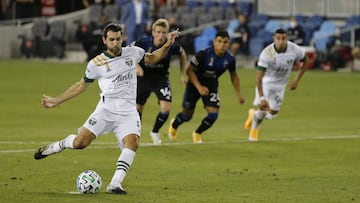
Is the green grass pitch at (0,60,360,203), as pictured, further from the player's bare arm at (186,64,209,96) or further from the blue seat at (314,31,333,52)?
the blue seat at (314,31,333,52)

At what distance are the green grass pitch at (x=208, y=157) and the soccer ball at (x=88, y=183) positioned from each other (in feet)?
0.36

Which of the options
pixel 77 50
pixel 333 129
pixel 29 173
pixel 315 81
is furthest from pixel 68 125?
pixel 77 50

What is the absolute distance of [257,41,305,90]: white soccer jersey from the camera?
22281 millimetres

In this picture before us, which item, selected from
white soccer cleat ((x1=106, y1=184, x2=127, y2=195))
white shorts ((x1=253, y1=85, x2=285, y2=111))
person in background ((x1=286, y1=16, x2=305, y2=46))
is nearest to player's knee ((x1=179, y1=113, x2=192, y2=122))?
white shorts ((x1=253, y1=85, x2=285, y2=111))

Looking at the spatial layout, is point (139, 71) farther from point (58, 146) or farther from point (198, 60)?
point (58, 146)

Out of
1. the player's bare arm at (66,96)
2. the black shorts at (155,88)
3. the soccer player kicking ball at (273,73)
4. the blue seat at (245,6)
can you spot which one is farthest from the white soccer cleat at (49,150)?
the blue seat at (245,6)

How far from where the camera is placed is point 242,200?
14258 millimetres

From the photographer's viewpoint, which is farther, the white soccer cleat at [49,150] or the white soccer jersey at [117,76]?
the white soccer cleat at [49,150]

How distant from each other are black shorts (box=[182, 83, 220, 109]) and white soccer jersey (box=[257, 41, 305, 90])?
1396 mm

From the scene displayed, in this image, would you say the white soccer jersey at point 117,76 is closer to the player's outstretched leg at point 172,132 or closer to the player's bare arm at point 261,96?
the player's bare arm at point 261,96

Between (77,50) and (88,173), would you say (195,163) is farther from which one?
(77,50)

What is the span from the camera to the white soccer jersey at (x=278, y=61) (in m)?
22.3

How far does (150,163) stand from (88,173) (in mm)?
4263

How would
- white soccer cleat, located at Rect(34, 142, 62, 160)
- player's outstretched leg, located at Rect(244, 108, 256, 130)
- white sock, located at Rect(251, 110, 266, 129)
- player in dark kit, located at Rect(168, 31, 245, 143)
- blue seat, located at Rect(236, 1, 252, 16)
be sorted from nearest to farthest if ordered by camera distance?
white soccer cleat, located at Rect(34, 142, 62, 160)
player in dark kit, located at Rect(168, 31, 245, 143)
white sock, located at Rect(251, 110, 266, 129)
player's outstretched leg, located at Rect(244, 108, 256, 130)
blue seat, located at Rect(236, 1, 252, 16)
